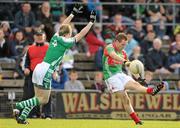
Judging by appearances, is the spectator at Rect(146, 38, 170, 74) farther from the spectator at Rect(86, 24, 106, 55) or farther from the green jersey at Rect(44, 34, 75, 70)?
the green jersey at Rect(44, 34, 75, 70)

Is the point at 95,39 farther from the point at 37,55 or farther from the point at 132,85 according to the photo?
the point at 132,85

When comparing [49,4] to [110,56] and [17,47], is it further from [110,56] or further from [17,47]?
[110,56]

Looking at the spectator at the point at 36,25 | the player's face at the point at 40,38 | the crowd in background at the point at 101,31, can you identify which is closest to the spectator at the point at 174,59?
the crowd in background at the point at 101,31

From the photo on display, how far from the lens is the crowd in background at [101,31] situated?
997 inches

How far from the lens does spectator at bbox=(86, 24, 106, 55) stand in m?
26.6

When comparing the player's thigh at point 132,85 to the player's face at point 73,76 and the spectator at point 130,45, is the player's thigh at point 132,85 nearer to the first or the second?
the player's face at point 73,76

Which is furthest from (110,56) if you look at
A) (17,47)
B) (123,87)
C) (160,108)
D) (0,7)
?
(0,7)

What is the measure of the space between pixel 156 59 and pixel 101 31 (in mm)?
2409

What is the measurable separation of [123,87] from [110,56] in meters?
0.79

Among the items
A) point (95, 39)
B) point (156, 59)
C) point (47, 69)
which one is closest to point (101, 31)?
point (95, 39)

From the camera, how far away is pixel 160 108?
23.8 metres

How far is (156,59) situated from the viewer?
26172mm

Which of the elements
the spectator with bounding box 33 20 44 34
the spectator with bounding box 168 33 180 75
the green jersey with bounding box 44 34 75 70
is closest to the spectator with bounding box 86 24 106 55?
the spectator with bounding box 33 20 44 34

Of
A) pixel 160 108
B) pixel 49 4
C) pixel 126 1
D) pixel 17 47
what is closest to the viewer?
pixel 160 108
